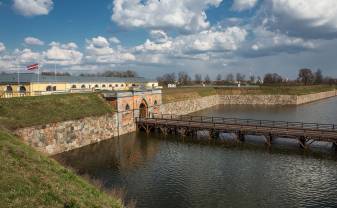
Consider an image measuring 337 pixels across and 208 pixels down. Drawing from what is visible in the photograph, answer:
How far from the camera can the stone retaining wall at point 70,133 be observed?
31.4m

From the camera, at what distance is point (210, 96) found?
89.9 m

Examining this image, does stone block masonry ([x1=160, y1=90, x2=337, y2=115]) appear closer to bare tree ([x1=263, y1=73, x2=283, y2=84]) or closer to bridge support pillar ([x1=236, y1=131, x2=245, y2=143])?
bridge support pillar ([x1=236, y1=131, x2=245, y2=143])

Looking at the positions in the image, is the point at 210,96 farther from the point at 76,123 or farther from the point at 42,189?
the point at 42,189

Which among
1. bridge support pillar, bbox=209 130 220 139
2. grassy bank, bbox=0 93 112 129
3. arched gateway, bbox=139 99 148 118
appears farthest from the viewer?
arched gateway, bbox=139 99 148 118

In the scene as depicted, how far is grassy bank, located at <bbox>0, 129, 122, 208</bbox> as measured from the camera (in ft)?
42.4

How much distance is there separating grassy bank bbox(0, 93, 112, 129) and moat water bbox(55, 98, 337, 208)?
4.43m

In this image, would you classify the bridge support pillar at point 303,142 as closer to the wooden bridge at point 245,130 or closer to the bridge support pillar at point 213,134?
the wooden bridge at point 245,130

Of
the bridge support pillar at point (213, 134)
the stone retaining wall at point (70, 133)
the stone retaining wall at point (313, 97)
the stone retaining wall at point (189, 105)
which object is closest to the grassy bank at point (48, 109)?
the stone retaining wall at point (70, 133)

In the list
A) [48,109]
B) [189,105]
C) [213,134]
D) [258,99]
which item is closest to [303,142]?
[213,134]

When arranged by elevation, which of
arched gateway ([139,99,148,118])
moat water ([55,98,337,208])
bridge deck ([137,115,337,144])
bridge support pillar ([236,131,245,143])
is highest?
arched gateway ([139,99,148,118])

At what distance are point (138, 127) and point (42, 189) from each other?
33368mm

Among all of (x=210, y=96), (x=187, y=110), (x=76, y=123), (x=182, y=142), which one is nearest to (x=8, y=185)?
(x=76, y=123)

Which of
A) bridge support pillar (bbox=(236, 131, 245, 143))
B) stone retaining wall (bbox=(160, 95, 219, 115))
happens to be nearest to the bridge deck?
bridge support pillar (bbox=(236, 131, 245, 143))

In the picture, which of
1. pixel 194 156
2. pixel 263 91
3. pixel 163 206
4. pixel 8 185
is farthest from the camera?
pixel 263 91
